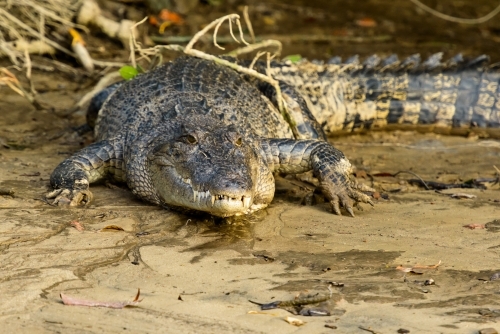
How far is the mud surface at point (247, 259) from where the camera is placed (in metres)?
3.38

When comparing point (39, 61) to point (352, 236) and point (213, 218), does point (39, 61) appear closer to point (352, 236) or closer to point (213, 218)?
point (213, 218)

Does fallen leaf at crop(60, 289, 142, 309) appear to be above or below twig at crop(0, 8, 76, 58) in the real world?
below

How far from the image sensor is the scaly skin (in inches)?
188

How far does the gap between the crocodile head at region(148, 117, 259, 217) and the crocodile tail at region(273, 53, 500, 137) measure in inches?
94.8

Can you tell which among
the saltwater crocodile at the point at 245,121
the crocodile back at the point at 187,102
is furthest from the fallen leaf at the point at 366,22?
the crocodile back at the point at 187,102

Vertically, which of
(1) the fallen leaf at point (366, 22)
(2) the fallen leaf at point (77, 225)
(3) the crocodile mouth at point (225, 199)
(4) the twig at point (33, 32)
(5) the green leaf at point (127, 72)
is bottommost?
(2) the fallen leaf at point (77, 225)

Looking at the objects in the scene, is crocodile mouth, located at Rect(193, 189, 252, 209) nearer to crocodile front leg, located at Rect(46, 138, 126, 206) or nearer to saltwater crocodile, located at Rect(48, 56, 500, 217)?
saltwater crocodile, located at Rect(48, 56, 500, 217)

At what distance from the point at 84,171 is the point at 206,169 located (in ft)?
3.62

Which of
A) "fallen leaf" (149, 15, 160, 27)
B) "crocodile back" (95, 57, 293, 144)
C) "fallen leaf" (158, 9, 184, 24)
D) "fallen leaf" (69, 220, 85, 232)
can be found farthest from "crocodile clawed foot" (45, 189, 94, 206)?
"fallen leaf" (158, 9, 184, 24)

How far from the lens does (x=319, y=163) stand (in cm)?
551

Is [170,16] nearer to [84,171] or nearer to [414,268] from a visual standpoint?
[84,171]

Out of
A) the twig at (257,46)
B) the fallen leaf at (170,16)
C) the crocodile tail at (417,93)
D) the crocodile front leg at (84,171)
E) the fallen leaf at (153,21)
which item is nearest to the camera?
the crocodile front leg at (84,171)

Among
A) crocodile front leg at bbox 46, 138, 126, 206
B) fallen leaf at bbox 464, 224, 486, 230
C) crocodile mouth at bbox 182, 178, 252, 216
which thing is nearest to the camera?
crocodile mouth at bbox 182, 178, 252, 216

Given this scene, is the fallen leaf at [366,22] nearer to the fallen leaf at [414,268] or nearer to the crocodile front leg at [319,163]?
the crocodile front leg at [319,163]
